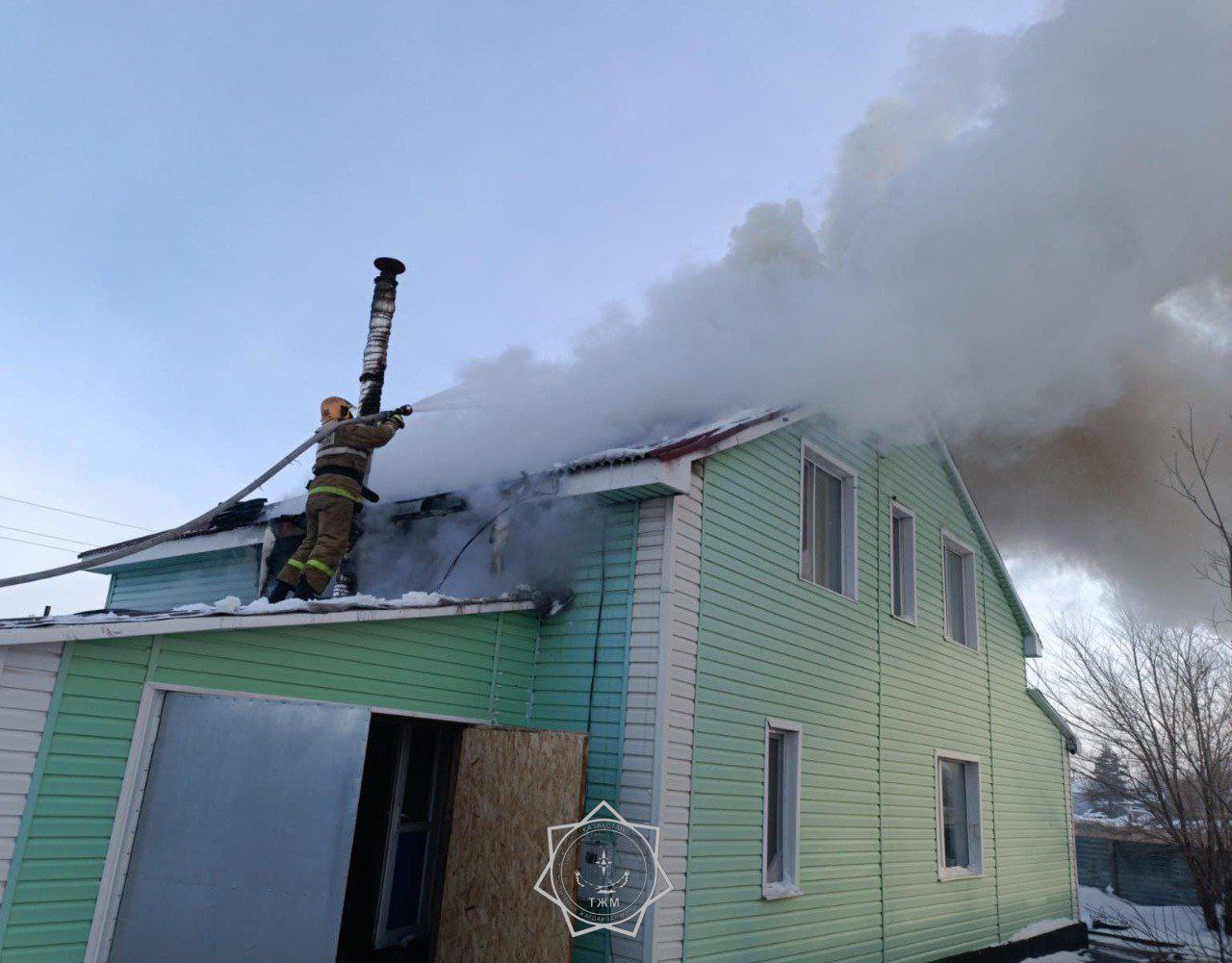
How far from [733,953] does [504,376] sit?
676cm

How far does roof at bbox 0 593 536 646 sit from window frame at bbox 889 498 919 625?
17.8 ft

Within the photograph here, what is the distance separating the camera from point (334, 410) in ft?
28.8

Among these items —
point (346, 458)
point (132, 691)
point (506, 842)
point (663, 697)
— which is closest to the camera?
point (132, 691)

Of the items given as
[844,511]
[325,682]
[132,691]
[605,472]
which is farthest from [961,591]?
[132,691]

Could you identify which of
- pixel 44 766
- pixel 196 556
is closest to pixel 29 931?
pixel 44 766

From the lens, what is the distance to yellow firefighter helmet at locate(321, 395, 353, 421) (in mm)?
8766

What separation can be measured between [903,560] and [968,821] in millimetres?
3703

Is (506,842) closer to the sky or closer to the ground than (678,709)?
closer to the ground

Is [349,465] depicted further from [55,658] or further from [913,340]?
[913,340]

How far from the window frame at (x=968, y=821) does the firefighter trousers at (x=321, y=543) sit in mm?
7606

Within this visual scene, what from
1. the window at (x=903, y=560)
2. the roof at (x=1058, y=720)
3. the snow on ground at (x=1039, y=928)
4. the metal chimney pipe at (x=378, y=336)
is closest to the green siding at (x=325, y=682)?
the metal chimney pipe at (x=378, y=336)

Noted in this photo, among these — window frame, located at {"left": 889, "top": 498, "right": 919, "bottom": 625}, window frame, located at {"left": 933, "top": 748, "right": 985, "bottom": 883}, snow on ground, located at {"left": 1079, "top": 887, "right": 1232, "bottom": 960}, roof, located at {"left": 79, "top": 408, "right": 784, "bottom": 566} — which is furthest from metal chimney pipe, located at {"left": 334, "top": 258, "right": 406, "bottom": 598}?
snow on ground, located at {"left": 1079, "top": 887, "right": 1232, "bottom": 960}

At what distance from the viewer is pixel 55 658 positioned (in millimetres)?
4711

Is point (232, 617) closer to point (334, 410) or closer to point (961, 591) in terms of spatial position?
point (334, 410)
